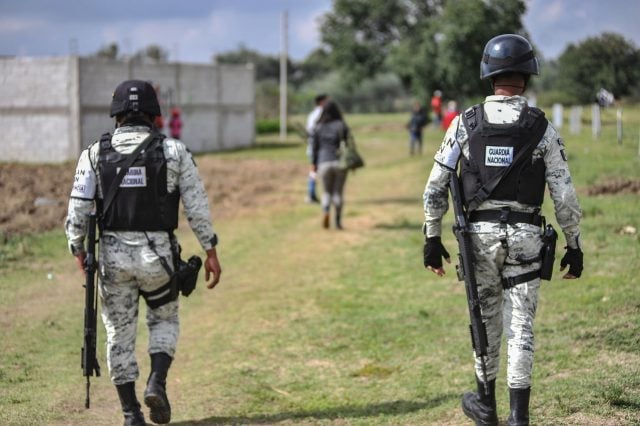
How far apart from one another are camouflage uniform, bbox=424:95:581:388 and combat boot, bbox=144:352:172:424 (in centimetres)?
190

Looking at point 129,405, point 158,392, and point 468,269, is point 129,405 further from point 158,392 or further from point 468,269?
point 468,269

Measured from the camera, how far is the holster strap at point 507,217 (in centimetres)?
530

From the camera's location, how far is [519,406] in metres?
5.25

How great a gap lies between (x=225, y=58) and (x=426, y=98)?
65299 mm

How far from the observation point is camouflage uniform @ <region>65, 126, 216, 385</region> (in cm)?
572

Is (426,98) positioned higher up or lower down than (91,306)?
higher up

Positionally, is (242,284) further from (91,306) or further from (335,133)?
(91,306)

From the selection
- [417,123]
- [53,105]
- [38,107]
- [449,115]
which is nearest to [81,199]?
[449,115]

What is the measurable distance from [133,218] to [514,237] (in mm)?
2270

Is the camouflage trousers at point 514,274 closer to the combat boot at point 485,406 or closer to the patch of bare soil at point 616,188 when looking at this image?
the combat boot at point 485,406

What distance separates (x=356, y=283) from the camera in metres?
11.3

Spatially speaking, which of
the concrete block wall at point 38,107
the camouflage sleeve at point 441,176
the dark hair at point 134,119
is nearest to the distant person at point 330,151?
the dark hair at point 134,119

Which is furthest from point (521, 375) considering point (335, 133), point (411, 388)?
point (335, 133)

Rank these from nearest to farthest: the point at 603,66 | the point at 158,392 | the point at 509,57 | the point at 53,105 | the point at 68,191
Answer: the point at 509,57, the point at 158,392, the point at 68,191, the point at 603,66, the point at 53,105
